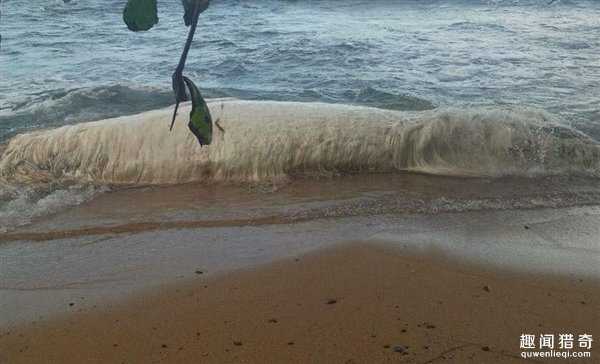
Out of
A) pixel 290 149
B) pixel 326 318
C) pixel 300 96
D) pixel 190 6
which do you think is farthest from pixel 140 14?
pixel 300 96

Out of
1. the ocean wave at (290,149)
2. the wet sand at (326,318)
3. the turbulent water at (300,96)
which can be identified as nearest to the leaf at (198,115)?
the turbulent water at (300,96)

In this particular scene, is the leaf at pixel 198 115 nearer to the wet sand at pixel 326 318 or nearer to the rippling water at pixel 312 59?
the wet sand at pixel 326 318

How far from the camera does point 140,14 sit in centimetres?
77

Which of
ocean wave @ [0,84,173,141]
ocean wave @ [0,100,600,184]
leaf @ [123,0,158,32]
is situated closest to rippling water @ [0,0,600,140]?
ocean wave @ [0,84,173,141]

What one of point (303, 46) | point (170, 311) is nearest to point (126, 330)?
point (170, 311)

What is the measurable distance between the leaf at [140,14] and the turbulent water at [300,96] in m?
1.81

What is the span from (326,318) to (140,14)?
7.71 feet

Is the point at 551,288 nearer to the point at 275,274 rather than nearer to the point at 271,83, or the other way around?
the point at 275,274

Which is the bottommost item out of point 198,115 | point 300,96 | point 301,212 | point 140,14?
point 301,212

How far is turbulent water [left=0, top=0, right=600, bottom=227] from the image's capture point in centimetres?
524

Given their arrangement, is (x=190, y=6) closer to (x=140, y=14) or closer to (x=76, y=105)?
(x=140, y=14)

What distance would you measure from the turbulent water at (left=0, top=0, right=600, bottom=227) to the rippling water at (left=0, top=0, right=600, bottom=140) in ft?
0.13

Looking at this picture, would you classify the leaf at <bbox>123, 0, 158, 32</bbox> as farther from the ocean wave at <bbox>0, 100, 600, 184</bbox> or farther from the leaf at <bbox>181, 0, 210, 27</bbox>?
the ocean wave at <bbox>0, 100, 600, 184</bbox>

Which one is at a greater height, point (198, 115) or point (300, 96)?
point (198, 115)
